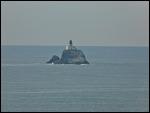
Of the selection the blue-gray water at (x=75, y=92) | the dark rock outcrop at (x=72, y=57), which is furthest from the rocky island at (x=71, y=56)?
the blue-gray water at (x=75, y=92)

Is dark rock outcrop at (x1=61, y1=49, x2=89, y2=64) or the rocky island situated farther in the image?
dark rock outcrop at (x1=61, y1=49, x2=89, y2=64)

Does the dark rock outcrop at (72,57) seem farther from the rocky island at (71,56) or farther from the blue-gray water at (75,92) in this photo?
the blue-gray water at (75,92)

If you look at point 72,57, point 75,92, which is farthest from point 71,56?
point 75,92

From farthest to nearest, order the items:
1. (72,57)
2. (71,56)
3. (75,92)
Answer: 1. (72,57)
2. (71,56)
3. (75,92)

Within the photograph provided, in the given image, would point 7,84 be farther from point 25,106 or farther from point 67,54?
point 67,54

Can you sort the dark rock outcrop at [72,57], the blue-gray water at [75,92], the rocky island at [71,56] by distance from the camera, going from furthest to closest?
1. the dark rock outcrop at [72,57]
2. the rocky island at [71,56]
3. the blue-gray water at [75,92]

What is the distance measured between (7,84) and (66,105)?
83.9ft

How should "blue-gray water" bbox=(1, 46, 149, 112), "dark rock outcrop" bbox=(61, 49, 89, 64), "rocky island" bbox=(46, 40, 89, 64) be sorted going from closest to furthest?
"blue-gray water" bbox=(1, 46, 149, 112) < "rocky island" bbox=(46, 40, 89, 64) < "dark rock outcrop" bbox=(61, 49, 89, 64)

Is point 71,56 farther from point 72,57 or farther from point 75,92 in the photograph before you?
point 75,92

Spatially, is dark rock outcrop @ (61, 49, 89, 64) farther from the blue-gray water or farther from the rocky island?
the blue-gray water

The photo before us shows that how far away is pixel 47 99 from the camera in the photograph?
68.3m

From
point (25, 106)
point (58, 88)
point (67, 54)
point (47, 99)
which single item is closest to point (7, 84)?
point (58, 88)

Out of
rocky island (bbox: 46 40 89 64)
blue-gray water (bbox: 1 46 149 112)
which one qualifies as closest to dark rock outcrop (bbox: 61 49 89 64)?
rocky island (bbox: 46 40 89 64)

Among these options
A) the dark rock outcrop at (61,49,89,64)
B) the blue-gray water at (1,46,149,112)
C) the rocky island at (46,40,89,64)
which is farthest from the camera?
the dark rock outcrop at (61,49,89,64)
